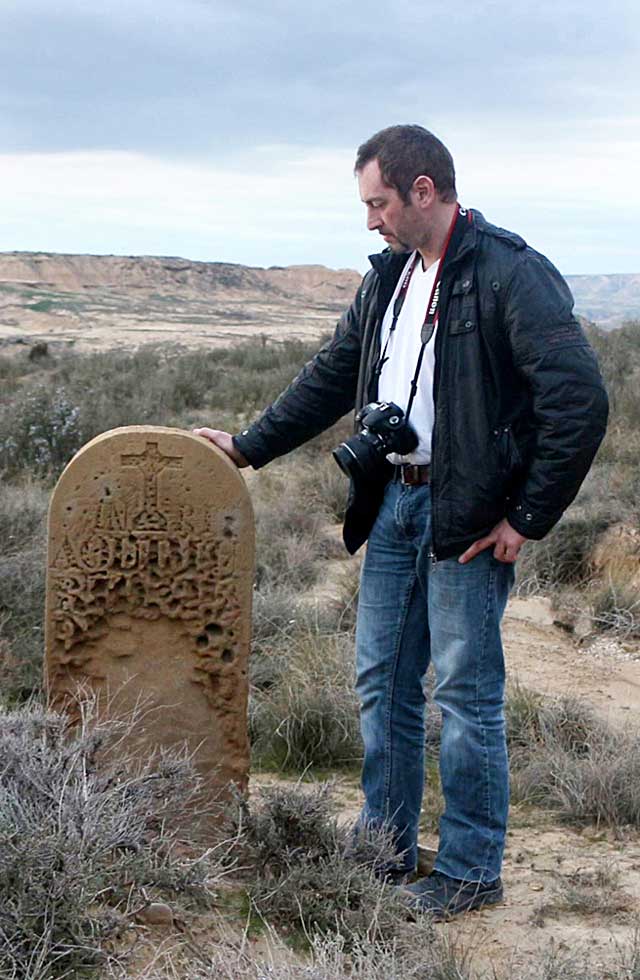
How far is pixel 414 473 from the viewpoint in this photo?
3.55 m

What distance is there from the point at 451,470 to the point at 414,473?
21 cm

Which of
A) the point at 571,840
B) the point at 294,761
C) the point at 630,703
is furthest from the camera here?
the point at 630,703

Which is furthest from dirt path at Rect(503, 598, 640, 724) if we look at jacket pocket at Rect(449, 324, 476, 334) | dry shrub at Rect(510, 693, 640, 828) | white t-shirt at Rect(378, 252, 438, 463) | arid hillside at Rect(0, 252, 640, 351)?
arid hillside at Rect(0, 252, 640, 351)

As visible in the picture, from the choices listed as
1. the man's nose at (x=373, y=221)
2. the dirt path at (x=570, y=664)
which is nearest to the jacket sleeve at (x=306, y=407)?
the man's nose at (x=373, y=221)

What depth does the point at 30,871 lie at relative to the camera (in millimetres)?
2715

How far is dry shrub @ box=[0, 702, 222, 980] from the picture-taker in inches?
105

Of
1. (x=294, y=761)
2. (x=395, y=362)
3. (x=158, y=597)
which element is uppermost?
(x=395, y=362)

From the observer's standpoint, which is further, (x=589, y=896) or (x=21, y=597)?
(x=21, y=597)

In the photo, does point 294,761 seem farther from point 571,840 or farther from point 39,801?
point 39,801

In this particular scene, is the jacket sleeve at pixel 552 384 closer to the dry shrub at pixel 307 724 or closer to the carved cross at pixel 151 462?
the carved cross at pixel 151 462

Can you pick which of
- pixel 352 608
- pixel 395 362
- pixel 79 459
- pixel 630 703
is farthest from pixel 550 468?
pixel 352 608

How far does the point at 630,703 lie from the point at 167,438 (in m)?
3.10

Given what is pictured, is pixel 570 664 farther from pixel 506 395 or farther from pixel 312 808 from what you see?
pixel 506 395

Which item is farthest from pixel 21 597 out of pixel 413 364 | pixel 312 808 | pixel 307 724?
pixel 413 364
